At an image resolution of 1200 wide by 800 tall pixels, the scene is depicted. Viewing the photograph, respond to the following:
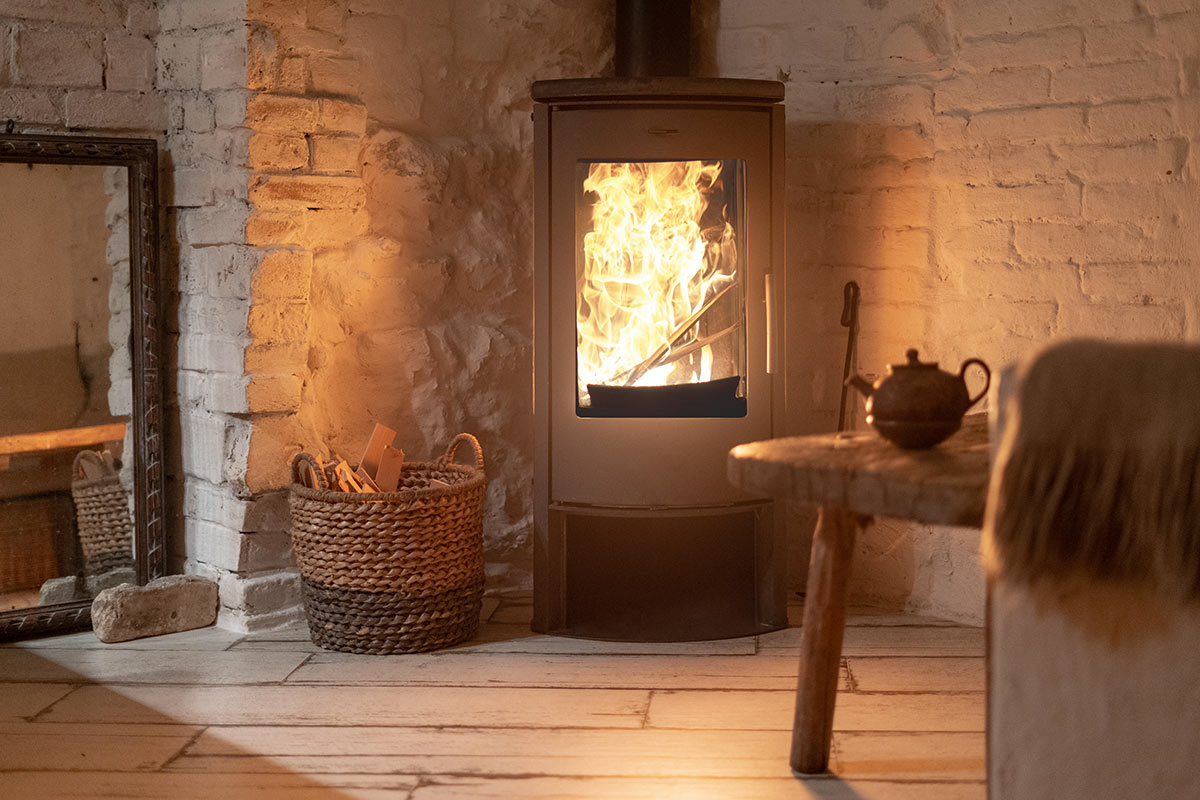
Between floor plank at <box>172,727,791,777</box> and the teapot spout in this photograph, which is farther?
floor plank at <box>172,727,791,777</box>

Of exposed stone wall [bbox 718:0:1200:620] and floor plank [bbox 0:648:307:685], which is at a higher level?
exposed stone wall [bbox 718:0:1200:620]

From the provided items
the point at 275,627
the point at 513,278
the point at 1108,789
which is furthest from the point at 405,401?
the point at 1108,789

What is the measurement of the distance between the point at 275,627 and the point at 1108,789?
2.01 meters

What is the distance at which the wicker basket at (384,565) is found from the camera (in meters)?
2.68

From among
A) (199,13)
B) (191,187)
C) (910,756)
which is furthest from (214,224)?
(910,756)

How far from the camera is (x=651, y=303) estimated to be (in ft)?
9.22

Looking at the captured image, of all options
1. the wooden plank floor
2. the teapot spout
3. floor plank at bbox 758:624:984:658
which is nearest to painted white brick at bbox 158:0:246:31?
the wooden plank floor

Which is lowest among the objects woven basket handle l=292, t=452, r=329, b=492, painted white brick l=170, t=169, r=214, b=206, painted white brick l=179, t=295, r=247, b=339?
woven basket handle l=292, t=452, r=329, b=492

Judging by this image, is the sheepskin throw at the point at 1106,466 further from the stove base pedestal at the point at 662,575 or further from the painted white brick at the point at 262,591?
the painted white brick at the point at 262,591

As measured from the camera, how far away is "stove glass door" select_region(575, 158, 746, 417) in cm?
280

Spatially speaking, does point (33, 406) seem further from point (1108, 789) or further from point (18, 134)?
point (1108, 789)

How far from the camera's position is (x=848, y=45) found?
9.95 ft

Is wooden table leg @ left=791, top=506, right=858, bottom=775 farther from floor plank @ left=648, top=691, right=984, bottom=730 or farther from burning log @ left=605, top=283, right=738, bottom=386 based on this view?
burning log @ left=605, top=283, right=738, bottom=386

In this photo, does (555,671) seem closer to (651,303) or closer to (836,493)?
(651,303)
